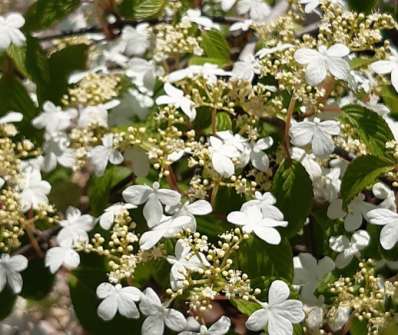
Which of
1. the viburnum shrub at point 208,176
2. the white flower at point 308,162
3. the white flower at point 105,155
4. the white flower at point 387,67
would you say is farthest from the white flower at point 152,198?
the white flower at point 387,67

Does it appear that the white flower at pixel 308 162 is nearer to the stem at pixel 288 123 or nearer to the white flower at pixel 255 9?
the stem at pixel 288 123

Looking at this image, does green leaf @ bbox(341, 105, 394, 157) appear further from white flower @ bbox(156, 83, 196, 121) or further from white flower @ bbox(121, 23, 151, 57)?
white flower @ bbox(121, 23, 151, 57)

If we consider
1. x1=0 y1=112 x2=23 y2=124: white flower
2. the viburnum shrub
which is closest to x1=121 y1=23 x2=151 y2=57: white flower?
the viburnum shrub

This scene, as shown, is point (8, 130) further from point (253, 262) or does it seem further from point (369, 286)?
point (369, 286)

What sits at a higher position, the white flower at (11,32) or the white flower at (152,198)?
the white flower at (11,32)

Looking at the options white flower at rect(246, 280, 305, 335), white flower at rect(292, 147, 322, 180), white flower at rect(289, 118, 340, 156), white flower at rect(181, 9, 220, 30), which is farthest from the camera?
white flower at rect(181, 9, 220, 30)
